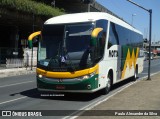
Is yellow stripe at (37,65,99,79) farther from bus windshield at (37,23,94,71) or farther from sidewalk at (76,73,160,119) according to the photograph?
sidewalk at (76,73,160,119)

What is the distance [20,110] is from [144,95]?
544 centimetres

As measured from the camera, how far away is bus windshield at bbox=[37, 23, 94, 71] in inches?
548

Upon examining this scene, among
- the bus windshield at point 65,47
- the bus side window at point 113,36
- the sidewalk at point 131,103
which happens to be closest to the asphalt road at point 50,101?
the sidewalk at point 131,103

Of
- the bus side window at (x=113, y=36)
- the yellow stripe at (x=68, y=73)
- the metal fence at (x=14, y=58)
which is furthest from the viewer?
the metal fence at (x=14, y=58)

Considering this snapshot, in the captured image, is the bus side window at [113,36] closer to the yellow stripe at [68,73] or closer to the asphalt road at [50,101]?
the asphalt road at [50,101]

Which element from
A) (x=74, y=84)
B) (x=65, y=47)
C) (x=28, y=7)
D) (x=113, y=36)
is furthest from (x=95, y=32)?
(x=28, y=7)

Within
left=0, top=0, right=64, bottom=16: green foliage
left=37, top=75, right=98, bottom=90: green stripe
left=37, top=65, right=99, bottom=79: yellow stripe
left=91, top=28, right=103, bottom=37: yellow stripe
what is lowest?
left=37, top=75, right=98, bottom=90: green stripe

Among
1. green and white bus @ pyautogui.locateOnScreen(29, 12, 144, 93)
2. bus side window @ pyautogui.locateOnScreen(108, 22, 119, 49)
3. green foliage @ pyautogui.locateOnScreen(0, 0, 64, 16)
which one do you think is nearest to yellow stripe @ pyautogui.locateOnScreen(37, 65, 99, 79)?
green and white bus @ pyautogui.locateOnScreen(29, 12, 144, 93)

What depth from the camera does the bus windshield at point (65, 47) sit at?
45.6ft

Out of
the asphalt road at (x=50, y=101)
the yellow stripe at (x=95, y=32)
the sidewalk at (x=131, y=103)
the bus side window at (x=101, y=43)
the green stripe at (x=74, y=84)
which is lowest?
the asphalt road at (x=50, y=101)

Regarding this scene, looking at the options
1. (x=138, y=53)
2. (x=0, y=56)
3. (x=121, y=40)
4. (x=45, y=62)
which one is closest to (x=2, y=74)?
(x=0, y=56)

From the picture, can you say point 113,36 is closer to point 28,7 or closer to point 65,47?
point 65,47

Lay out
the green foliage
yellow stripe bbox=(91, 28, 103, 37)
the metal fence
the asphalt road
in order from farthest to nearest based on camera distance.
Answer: the green foliage, the metal fence, yellow stripe bbox=(91, 28, 103, 37), the asphalt road

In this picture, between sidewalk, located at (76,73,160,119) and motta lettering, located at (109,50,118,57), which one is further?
motta lettering, located at (109,50,118,57)
